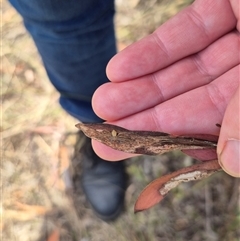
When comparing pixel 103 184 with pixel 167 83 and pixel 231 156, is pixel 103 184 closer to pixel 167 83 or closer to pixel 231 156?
pixel 167 83

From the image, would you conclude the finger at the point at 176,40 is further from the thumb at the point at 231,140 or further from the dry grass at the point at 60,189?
the dry grass at the point at 60,189

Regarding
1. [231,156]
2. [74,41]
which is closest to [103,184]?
[74,41]

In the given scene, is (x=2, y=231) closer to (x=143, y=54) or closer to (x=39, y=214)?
(x=39, y=214)

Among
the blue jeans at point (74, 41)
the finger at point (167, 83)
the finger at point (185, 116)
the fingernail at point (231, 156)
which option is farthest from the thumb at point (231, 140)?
the blue jeans at point (74, 41)

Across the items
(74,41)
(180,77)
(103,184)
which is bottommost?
(103,184)

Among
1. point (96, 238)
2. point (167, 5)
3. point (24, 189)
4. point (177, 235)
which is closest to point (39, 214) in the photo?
point (24, 189)

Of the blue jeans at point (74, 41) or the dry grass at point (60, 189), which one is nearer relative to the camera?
the blue jeans at point (74, 41)

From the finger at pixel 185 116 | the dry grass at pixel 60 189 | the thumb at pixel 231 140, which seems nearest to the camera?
the thumb at pixel 231 140
